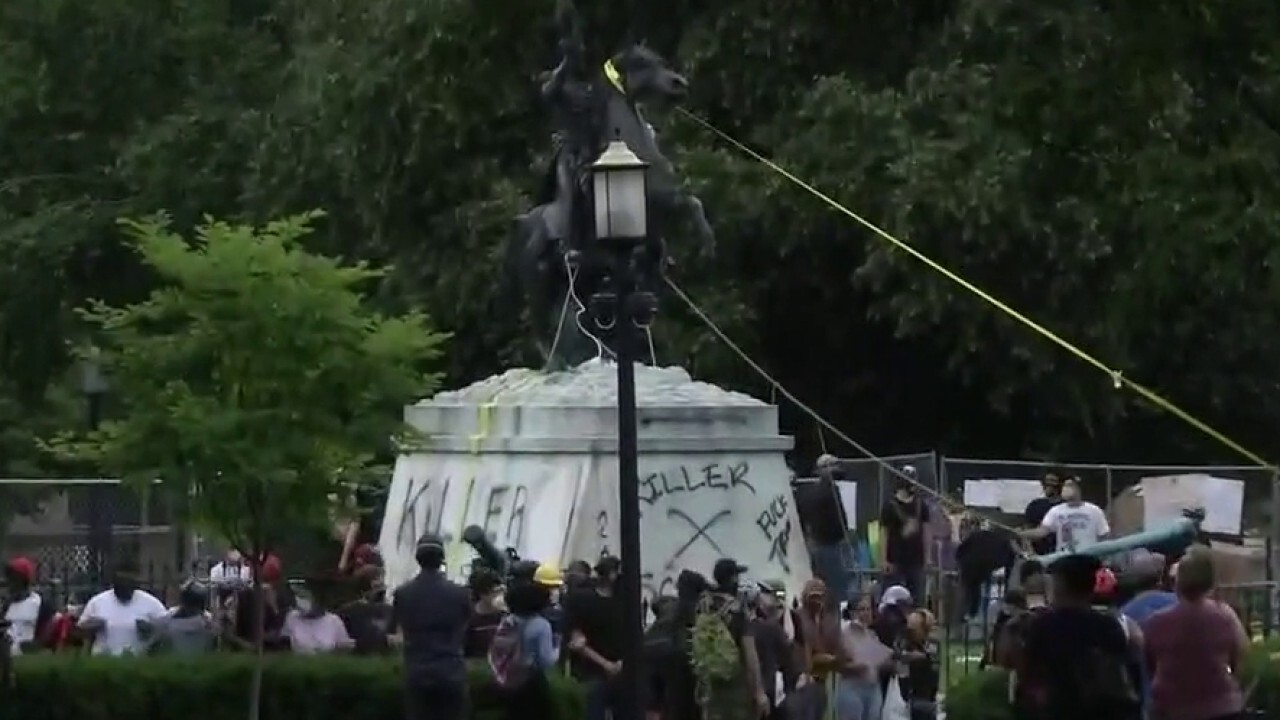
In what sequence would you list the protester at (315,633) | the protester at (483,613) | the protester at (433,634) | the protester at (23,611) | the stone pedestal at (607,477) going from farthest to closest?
the stone pedestal at (607,477) < the protester at (23,611) < the protester at (315,633) < the protester at (483,613) < the protester at (433,634)

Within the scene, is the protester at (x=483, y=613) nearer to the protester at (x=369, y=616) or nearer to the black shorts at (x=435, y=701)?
the protester at (x=369, y=616)

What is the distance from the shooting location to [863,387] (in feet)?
132

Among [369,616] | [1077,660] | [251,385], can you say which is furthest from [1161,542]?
[1077,660]

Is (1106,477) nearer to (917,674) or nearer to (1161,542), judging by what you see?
(1161,542)

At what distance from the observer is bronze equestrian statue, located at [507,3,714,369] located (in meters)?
25.9

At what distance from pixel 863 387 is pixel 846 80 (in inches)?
173

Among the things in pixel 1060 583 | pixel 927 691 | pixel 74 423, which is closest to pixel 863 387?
pixel 74 423

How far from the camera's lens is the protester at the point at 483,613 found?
65.7 feet

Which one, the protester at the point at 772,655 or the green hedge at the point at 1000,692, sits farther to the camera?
the protester at the point at 772,655

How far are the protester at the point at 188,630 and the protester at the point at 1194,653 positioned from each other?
328 inches

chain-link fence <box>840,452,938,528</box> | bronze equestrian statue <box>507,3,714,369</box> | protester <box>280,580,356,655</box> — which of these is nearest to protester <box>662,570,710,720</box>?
protester <box>280,580,356,655</box>

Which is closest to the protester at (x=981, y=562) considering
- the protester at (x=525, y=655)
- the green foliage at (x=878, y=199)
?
the green foliage at (x=878, y=199)

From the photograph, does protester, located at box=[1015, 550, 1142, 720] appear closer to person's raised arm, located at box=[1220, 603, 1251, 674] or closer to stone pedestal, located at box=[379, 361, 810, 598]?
person's raised arm, located at box=[1220, 603, 1251, 674]

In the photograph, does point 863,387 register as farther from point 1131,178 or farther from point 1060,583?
point 1060,583
